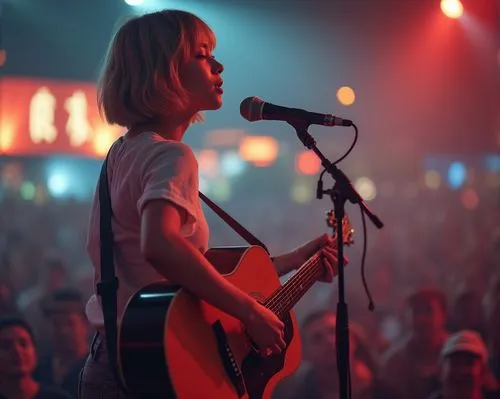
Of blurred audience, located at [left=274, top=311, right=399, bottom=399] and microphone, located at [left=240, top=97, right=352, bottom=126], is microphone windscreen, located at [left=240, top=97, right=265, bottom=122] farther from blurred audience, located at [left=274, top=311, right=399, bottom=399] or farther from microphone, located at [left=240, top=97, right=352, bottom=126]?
blurred audience, located at [left=274, top=311, right=399, bottom=399]

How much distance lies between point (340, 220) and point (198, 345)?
2.44 ft

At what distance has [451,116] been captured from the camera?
1622 centimetres

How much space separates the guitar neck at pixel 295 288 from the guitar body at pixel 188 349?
0.54 ft

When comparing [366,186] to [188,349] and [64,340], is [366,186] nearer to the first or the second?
[64,340]

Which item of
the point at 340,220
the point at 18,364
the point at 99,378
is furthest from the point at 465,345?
the point at 99,378

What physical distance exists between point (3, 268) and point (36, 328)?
6.30 feet

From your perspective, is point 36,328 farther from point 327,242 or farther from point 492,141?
point 492,141

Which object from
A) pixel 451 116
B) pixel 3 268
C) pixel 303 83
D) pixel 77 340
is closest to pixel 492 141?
pixel 451 116

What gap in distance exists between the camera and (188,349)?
89.7 inches

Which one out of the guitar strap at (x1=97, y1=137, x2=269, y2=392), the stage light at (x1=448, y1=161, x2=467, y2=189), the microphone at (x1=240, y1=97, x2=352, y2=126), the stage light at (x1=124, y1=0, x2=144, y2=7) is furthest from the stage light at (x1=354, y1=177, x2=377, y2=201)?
the guitar strap at (x1=97, y1=137, x2=269, y2=392)

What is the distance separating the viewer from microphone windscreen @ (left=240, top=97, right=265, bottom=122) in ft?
9.22

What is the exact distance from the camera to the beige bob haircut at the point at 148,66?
242 centimetres

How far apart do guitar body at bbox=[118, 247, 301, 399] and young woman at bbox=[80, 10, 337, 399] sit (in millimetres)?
86

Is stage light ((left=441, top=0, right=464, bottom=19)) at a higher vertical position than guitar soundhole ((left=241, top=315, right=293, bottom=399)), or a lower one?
higher
